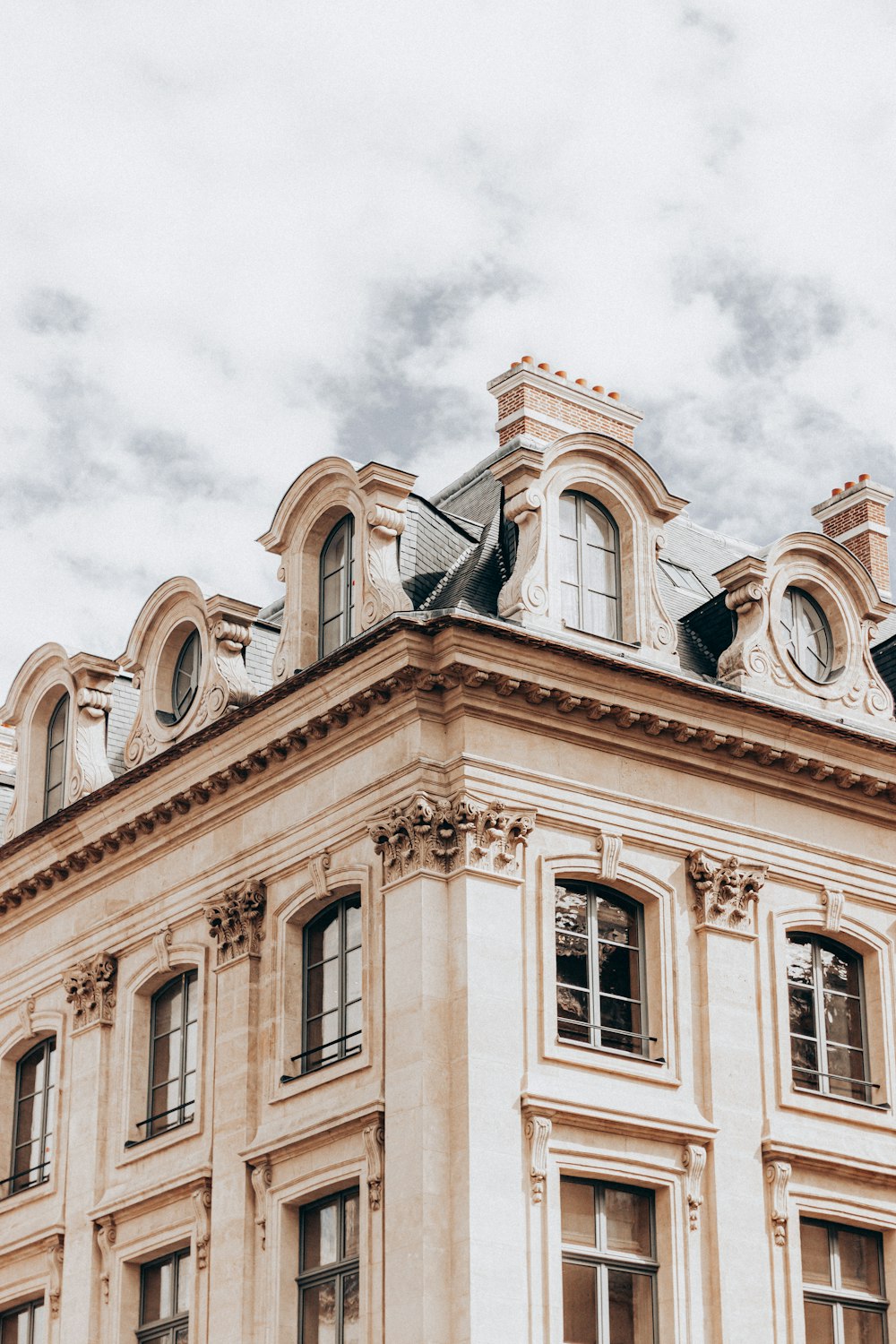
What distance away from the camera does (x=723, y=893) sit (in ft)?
97.8

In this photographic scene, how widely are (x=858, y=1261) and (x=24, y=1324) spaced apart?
11161mm

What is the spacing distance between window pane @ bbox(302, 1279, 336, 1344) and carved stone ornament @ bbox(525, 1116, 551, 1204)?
109 inches

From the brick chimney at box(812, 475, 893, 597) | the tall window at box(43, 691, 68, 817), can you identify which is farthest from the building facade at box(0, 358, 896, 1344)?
the brick chimney at box(812, 475, 893, 597)

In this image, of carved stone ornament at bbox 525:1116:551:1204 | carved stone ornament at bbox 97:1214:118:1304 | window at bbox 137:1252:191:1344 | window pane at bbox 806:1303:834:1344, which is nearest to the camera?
carved stone ornament at bbox 525:1116:551:1204

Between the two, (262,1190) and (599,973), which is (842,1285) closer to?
(599,973)

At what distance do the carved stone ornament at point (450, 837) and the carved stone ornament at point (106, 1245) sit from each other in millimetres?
6465

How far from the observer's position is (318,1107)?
28.3m

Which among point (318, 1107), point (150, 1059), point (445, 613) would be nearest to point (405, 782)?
point (445, 613)

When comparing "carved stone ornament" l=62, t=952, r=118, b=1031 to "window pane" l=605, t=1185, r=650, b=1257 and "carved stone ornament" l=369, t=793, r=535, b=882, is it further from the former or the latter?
"window pane" l=605, t=1185, r=650, b=1257

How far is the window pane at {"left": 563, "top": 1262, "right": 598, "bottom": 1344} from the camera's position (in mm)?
26770

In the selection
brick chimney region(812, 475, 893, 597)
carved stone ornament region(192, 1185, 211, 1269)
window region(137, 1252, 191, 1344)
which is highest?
brick chimney region(812, 475, 893, 597)

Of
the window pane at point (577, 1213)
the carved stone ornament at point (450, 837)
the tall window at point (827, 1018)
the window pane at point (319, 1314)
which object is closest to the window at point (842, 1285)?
the tall window at point (827, 1018)

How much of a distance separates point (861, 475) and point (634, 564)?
10.4 metres

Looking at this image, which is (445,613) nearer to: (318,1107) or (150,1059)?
(318,1107)
